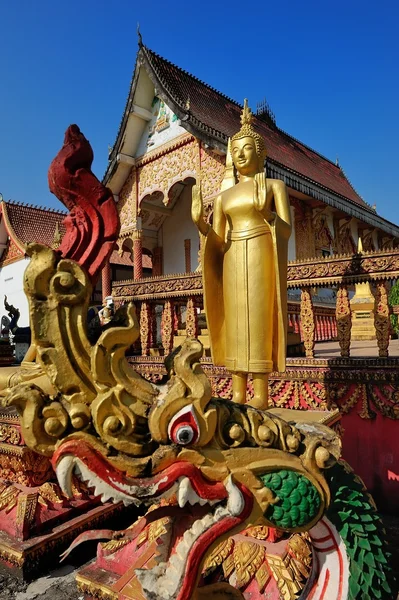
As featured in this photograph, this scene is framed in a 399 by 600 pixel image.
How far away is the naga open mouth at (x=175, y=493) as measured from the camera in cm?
112

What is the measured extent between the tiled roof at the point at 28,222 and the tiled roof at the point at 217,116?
22.7 ft

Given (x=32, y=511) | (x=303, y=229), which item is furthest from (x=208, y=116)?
(x=32, y=511)

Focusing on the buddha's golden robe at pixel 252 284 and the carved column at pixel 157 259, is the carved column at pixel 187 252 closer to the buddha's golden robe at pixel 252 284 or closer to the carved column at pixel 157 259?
the carved column at pixel 157 259

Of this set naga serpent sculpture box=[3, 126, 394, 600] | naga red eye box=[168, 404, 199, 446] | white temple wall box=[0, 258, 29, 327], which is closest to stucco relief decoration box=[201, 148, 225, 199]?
naga serpent sculpture box=[3, 126, 394, 600]

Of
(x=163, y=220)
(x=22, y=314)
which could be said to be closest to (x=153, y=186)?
(x=163, y=220)

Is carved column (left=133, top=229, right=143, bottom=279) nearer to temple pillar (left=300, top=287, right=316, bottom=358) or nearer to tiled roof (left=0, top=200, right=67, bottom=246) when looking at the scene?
tiled roof (left=0, top=200, right=67, bottom=246)

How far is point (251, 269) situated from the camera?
8.11 feet

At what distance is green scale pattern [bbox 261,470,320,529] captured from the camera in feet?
4.21

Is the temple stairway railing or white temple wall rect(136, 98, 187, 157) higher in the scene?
white temple wall rect(136, 98, 187, 157)

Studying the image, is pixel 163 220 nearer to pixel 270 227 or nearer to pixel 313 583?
pixel 270 227

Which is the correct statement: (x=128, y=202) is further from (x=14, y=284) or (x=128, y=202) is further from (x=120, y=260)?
(x=14, y=284)

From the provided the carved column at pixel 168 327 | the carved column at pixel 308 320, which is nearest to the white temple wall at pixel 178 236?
the carved column at pixel 168 327

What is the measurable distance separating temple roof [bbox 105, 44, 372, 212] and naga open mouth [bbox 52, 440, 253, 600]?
25.5 feet

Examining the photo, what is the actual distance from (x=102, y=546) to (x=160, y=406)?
134cm
